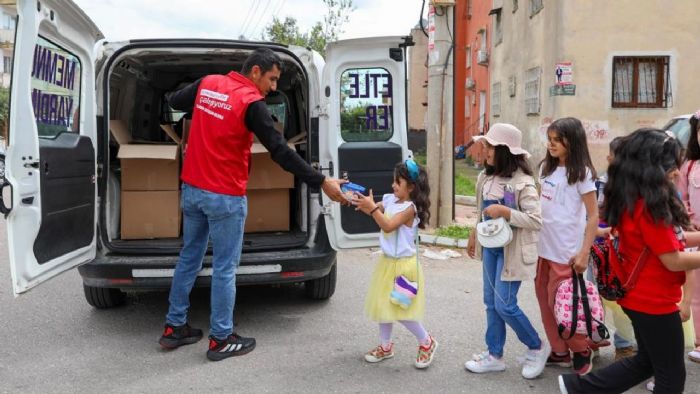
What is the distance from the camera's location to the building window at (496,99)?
17.6 m

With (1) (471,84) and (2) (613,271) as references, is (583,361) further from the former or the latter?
(1) (471,84)

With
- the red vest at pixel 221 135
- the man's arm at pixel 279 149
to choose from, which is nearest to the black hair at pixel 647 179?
the man's arm at pixel 279 149

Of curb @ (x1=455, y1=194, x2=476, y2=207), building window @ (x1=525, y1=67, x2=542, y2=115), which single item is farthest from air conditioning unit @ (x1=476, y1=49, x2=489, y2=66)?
curb @ (x1=455, y1=194, x2=476, y2=207)

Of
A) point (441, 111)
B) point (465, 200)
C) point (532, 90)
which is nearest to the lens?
point (441, 111)

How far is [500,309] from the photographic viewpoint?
3559 millimetres

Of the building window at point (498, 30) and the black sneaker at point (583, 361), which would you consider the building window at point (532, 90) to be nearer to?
the building window at point (498, 30)

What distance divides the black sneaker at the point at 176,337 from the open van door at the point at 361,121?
114 cm

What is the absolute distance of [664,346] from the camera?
8.88ft

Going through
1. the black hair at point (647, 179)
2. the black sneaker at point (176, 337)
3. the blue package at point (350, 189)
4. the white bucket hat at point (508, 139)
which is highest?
the white bucket hat at point (508, 139)

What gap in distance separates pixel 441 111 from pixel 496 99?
10.5 metres

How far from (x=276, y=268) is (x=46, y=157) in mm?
1578

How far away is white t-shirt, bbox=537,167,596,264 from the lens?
3500 millimetres

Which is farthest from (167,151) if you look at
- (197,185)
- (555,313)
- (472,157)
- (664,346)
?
(472,157)

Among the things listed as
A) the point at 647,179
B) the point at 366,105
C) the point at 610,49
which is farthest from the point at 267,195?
the point at 610,49
